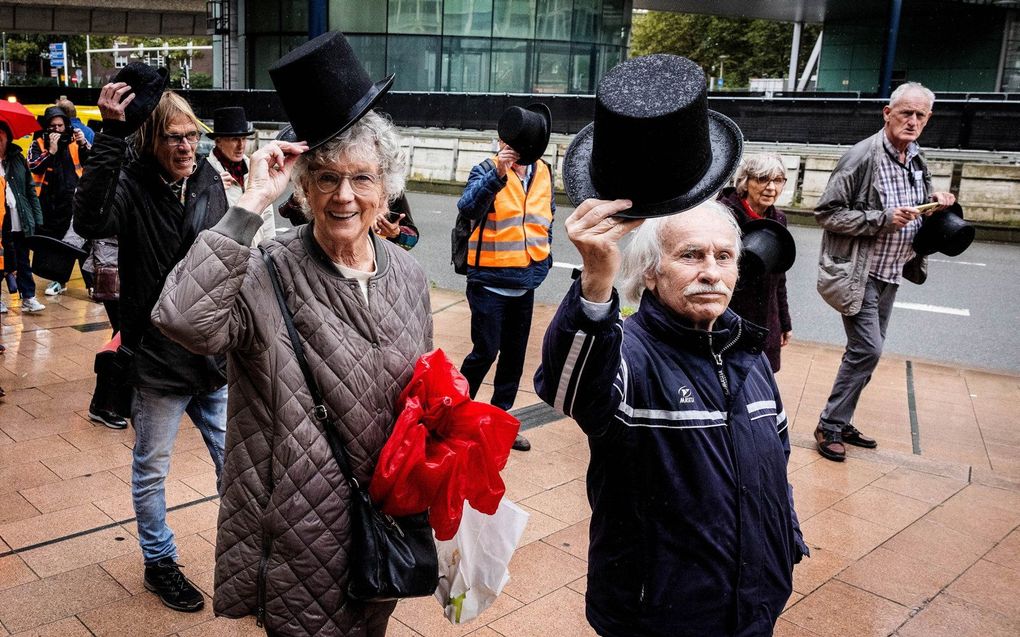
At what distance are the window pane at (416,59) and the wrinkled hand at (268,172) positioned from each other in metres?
28.9

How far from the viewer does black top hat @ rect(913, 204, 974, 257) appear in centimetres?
566

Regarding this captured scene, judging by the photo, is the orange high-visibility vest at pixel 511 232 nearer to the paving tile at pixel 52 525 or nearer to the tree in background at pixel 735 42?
the paving tile at pixel 52 525

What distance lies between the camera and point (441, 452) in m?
2.39

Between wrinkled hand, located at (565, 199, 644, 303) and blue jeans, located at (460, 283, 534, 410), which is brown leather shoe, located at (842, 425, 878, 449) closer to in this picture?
blue jeans, located at (460, 283, 534, 410)

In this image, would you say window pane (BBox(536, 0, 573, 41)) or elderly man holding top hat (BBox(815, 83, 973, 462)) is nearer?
elderly man holding top hat (BBox(815, 83, 973, 462))

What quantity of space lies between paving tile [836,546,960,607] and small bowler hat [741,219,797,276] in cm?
149

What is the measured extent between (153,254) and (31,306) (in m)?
6.36

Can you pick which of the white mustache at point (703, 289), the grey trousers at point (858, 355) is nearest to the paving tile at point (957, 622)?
the grey trousers at point (858, 355)

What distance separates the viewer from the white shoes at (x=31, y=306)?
9.10 metres

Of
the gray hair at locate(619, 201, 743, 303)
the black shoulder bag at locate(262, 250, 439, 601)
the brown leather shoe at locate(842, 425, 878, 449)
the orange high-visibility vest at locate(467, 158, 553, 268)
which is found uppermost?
the gray hair at locate(619, 201, 743, 303)

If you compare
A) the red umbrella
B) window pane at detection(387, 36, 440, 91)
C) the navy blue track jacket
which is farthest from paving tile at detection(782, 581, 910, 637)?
window pane at detection(387, 36, 440, 91)

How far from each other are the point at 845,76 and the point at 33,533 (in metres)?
42.9

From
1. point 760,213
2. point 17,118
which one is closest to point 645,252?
point 760,213

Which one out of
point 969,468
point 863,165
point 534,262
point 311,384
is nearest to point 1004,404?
point 969,468
